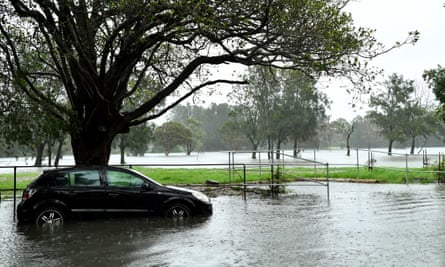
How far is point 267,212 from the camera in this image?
41.1 ft

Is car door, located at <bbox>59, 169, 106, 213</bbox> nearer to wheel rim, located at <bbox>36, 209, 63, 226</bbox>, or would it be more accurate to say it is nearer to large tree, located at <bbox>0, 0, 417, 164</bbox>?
wheel rim, located at <bbox>36, 209, 63, 226</bbox>

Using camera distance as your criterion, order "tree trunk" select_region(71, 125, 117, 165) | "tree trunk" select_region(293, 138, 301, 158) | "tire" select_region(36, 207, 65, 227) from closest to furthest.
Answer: "tire" select_region(36, 207, 65, 227) → "tree trunk" select_region(71, 125, 117, 165) → "tree trunk" select_region(293, 138, 301, 158)

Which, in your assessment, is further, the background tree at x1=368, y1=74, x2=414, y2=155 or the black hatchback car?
the background tree at x1=368, y1=74, x2=414, y2=155

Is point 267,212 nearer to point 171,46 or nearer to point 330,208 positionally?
point 330,208

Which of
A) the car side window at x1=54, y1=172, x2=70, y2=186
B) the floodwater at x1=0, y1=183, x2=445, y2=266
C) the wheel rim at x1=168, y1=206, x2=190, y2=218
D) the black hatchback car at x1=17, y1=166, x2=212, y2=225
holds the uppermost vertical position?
the car side window at x1=54, y1=172, x2=70, y2=186

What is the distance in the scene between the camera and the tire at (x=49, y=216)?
1044 cm

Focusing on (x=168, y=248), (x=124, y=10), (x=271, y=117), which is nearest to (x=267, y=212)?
(x=168, y=248)

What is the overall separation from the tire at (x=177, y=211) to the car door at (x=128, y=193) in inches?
14.6

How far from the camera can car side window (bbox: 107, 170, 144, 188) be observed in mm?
11016

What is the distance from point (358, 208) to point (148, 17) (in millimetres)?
8281

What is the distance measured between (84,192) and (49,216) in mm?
968

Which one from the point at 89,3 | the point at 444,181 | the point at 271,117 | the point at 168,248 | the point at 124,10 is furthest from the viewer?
the point at 271,117

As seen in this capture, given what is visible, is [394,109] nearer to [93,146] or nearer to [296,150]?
[296,150]

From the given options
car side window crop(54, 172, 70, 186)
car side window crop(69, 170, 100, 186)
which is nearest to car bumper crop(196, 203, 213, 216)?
car side window crop(69, 170, 100, 186)
